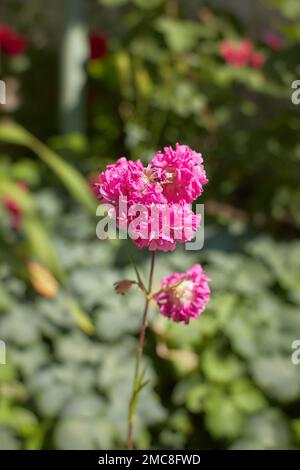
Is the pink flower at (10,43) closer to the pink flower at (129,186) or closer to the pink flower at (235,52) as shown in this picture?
the pink flower at (235,52)

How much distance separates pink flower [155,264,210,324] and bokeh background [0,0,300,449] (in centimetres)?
55

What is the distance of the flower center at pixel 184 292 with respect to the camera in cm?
91

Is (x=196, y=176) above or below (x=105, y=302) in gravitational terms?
below

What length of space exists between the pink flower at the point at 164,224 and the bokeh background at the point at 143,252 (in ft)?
2.24

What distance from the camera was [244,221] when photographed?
315 centimetres

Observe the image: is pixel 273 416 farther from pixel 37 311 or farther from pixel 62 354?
pixel 37 311

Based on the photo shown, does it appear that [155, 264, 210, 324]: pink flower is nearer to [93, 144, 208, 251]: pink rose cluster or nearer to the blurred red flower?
[93, 144, 208, 251]: pink rose cluster

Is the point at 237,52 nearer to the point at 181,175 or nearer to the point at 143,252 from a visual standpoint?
the point at 143,252

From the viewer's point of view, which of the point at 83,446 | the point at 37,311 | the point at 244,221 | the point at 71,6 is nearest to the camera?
the point at 83,446

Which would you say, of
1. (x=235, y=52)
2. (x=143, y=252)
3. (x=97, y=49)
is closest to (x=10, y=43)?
(x=97, y=49)

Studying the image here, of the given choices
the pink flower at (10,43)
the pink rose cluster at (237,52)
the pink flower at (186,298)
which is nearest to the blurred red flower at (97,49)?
the pink flower at (10,43)

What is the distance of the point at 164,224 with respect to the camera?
2.67ft
